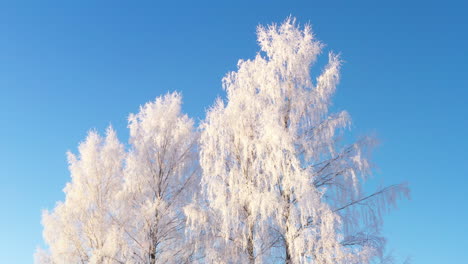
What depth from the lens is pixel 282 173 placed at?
11953 mm

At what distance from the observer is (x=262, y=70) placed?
1359cm

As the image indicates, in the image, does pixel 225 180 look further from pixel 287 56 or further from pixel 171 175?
pixel 287 56

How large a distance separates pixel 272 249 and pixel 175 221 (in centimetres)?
382

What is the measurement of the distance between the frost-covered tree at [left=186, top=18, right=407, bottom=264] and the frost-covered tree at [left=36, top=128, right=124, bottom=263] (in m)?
4.44

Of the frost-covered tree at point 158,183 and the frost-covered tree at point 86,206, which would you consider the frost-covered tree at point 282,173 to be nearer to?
the frost-covered tree at point 158,183

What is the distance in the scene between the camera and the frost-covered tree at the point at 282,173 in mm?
11109

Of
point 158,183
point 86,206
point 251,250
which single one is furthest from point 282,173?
point 86,206

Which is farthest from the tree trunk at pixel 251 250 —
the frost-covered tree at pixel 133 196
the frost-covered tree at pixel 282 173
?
the frost-covered tree at pixel 133 196

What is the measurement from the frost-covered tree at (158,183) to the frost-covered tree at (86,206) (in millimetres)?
1195

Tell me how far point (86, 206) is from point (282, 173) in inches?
314

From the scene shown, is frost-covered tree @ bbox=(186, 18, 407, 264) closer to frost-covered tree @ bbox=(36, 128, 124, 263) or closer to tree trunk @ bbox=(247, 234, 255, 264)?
tree trunk @ bbox=(247, 234, 255, 264)

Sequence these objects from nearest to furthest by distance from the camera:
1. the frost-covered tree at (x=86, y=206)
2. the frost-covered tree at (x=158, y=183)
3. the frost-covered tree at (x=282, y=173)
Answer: the frost-covered tree at (x=282, y=173), the frost-covered tree at (x=158, y=183), the frost-covered tree at (x=86, y=206)

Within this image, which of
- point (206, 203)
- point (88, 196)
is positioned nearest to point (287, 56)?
point (206, 203)

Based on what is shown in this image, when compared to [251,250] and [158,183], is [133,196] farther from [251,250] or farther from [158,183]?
[251,250]
